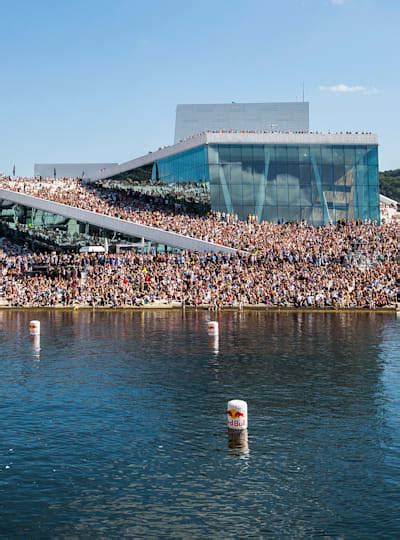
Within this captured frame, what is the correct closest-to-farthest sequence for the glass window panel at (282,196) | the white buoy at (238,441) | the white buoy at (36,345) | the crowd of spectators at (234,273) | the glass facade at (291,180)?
the white buoy at (238,441)
the white buoy at (36,345)
the crowd of spectators at (234,273)
the glass facade at (291,180)
the glass window panel at (282,196)

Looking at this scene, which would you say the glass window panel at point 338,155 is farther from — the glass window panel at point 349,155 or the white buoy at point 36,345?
the white buoy at point 36,345

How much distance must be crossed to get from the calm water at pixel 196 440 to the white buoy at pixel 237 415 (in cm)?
54

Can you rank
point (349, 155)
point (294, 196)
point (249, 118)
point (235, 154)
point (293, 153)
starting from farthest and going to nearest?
1. point (249, 118)
2. point (349, 155)
3. point (293, 153)
4. point (235, 154)
5. point (294, 196)

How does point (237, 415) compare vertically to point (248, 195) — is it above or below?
below

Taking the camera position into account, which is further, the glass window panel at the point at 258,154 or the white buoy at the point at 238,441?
the glass window panel at the point at 258,154

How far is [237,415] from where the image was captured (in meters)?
26.4

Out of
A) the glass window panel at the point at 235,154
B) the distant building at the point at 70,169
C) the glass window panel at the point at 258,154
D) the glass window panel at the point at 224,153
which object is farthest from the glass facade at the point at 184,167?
the distant building at the point at 70,169

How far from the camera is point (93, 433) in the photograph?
26.5m

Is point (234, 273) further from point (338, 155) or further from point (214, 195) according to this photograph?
point (338, 155)

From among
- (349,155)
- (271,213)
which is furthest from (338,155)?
(271,213)

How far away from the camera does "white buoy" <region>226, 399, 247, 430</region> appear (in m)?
26.4

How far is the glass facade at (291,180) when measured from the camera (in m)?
92.6

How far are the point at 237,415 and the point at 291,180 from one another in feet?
230

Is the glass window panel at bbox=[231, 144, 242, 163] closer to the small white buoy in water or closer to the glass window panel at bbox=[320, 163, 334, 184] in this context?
the glass window panel at bbox=[320, 163, 334, 184]
